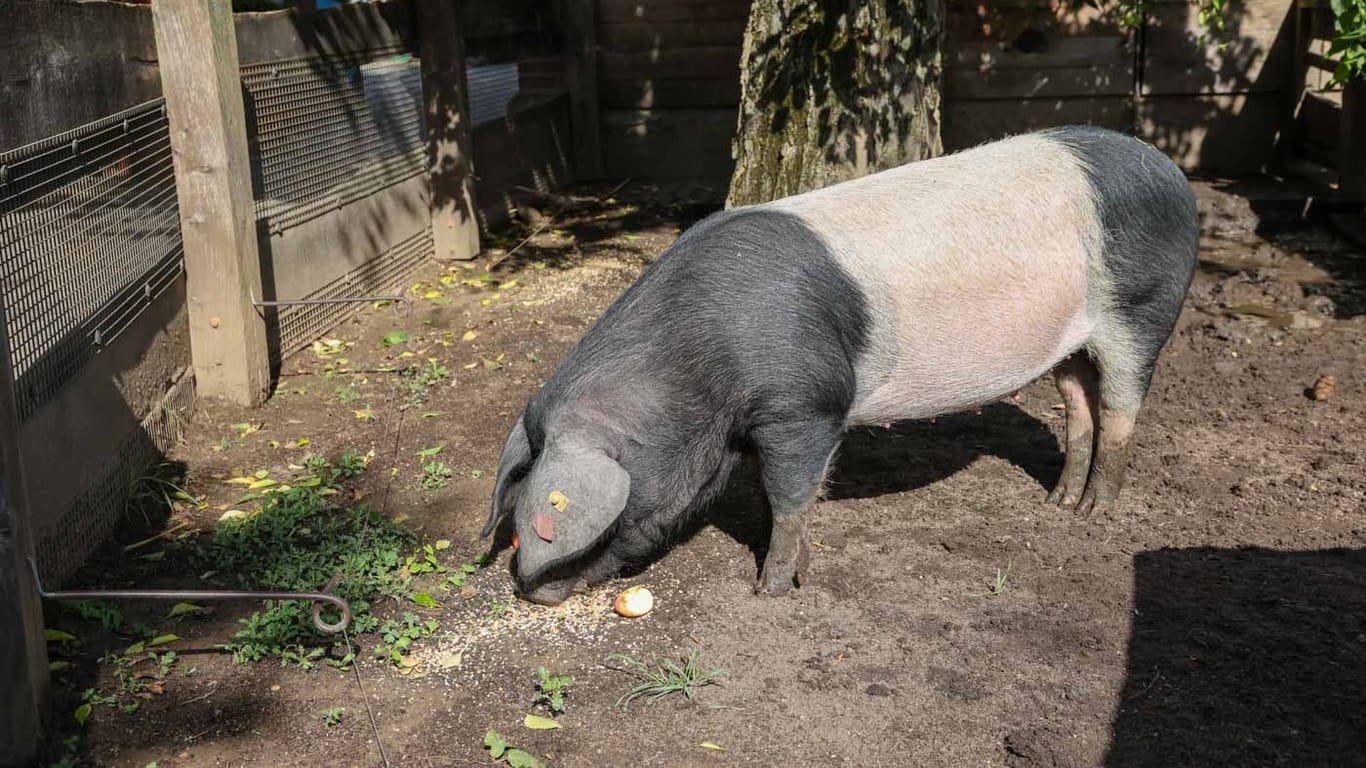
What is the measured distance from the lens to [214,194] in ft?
17.2

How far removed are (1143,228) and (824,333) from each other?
1.24 m

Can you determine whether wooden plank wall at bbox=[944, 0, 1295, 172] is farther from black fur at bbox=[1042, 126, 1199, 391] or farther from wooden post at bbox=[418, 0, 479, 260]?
black fur at bbox=[1042, 126, 1199, 391]

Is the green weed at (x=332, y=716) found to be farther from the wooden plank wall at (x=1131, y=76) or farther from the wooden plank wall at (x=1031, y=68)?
the wooden plank wall at (x=1131, y=76)

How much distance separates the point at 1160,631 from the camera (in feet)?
12.2

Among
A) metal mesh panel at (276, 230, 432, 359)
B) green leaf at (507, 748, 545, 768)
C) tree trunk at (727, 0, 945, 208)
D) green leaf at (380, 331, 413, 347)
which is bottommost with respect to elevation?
green leaf at (507, 748, 545, 768)

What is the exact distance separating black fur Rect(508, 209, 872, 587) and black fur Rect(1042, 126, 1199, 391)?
97 centimetres

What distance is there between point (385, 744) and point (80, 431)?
1.70m

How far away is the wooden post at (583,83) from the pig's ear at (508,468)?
6102mm

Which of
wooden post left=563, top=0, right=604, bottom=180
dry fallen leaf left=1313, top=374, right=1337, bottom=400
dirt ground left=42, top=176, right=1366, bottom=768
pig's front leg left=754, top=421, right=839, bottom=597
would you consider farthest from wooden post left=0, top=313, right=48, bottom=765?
wooden post left=563, top=0, right=604, bottom=180

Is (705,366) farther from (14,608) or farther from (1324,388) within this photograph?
(1324,388)

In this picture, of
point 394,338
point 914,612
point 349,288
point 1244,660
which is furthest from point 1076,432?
point 349,288

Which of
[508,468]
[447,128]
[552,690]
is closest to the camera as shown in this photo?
[552,690]

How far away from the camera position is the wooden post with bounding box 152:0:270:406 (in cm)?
510

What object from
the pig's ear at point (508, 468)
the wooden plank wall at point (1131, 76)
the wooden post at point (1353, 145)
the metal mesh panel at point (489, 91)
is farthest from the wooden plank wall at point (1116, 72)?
the pig's ear at point (508, 468)
